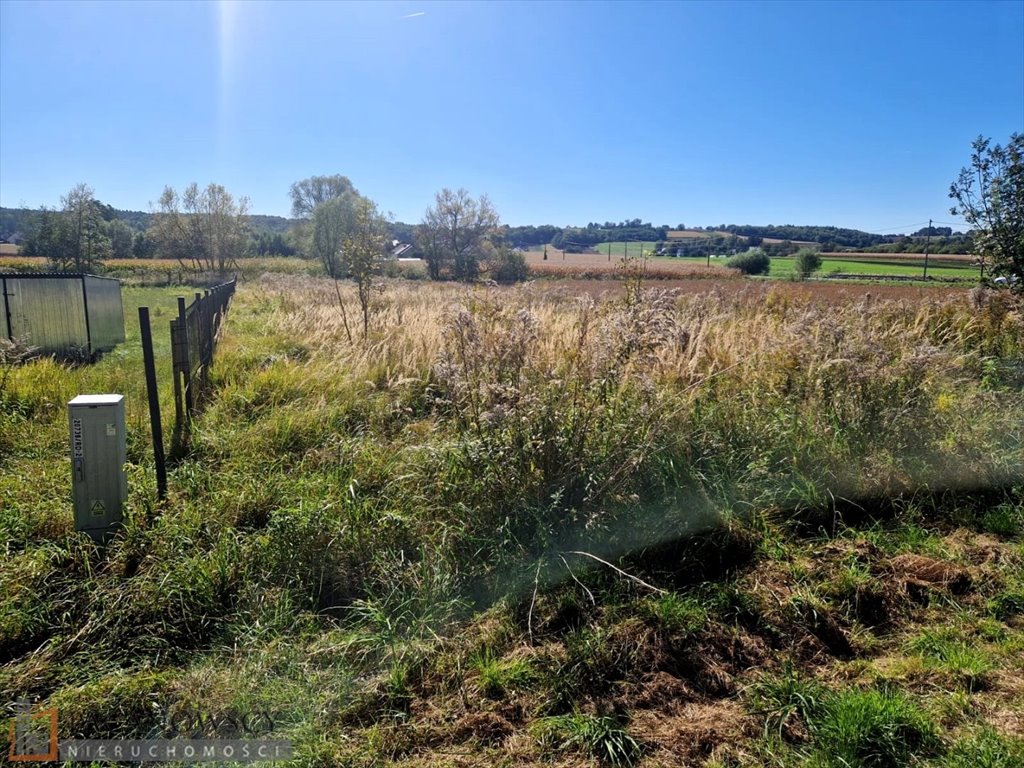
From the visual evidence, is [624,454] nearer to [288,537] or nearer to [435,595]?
[435,595]

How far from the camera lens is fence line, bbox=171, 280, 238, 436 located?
5352 millimetres

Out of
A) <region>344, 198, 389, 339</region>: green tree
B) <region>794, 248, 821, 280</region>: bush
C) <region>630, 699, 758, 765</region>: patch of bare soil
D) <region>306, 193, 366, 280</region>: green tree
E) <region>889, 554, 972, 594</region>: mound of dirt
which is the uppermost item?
<region>306, 193, 366, 280</region>: green tree

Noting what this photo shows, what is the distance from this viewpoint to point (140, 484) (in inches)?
156

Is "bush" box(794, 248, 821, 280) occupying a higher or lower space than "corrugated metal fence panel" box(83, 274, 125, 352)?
higher

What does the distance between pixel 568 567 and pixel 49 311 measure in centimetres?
1111

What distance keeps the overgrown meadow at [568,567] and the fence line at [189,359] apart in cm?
32

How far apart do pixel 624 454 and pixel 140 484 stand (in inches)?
133

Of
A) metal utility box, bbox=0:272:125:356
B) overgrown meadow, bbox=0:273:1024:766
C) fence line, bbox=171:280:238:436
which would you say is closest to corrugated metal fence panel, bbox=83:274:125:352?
metal utility box, bbox=0:272:125:356

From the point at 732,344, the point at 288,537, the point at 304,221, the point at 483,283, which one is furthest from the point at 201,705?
the point at 304,221

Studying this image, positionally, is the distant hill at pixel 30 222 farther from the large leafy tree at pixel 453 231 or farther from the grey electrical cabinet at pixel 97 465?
the grey electrical cabinet at pixel 97 465

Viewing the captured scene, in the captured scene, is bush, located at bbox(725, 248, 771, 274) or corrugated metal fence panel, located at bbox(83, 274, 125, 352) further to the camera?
bush, located at bbox(725, 248, 771, 274)

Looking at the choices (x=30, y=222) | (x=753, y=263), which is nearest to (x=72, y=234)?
(x=30, y=222)

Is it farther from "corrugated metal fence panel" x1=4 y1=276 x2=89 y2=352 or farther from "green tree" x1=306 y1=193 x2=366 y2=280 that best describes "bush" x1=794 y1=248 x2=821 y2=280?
"corrugated metal fence panel" x1=4 y1=276 x2=89 y2=352

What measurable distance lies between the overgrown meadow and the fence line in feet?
1.06
